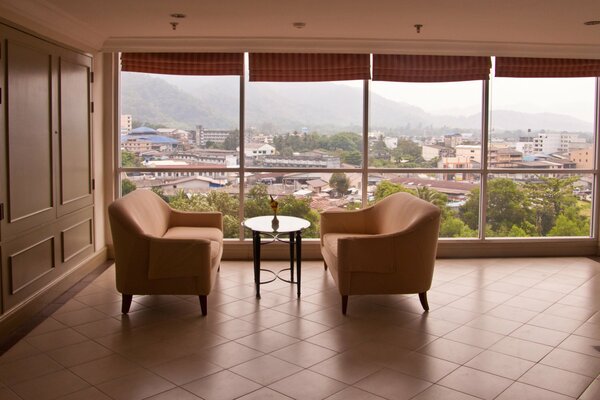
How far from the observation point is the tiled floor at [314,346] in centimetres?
329

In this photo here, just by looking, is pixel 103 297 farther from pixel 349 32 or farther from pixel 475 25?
pixel 475 25

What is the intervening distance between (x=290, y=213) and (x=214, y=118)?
1367 millimetres

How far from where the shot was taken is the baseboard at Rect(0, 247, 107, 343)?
4070 mm

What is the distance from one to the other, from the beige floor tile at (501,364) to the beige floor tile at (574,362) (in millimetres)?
158

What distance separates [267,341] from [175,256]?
0.98 m

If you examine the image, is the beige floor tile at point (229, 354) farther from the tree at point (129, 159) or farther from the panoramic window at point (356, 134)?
the tree at point (129, 159)

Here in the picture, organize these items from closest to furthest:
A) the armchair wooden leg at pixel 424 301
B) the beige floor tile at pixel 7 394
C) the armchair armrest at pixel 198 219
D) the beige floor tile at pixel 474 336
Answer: the beige floor tile at pixel 7 394, the beige floor tile at pixel 474 336, the armchair wooden leg at pixel 424 301, the armchair armrest at pixel 198 219

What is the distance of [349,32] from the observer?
5730 mm

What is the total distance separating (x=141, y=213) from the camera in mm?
5051

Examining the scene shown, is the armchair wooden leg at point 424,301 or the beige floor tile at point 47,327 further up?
the armchair wooden leg at point 424,301

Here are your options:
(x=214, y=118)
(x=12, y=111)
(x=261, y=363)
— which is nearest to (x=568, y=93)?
(x=214, y=118)

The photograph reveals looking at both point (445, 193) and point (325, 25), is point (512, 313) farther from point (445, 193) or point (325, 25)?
point (325, 25)

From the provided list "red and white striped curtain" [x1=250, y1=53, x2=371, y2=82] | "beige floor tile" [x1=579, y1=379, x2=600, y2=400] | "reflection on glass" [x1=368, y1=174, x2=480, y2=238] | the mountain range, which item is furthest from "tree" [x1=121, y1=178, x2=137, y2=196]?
"beige floor tile" [x1=579, y1=379, x2=600, y2=400]

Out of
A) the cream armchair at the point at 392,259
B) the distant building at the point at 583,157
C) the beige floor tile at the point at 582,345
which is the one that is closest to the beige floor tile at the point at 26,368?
the cream armchair at the point at 392,259
